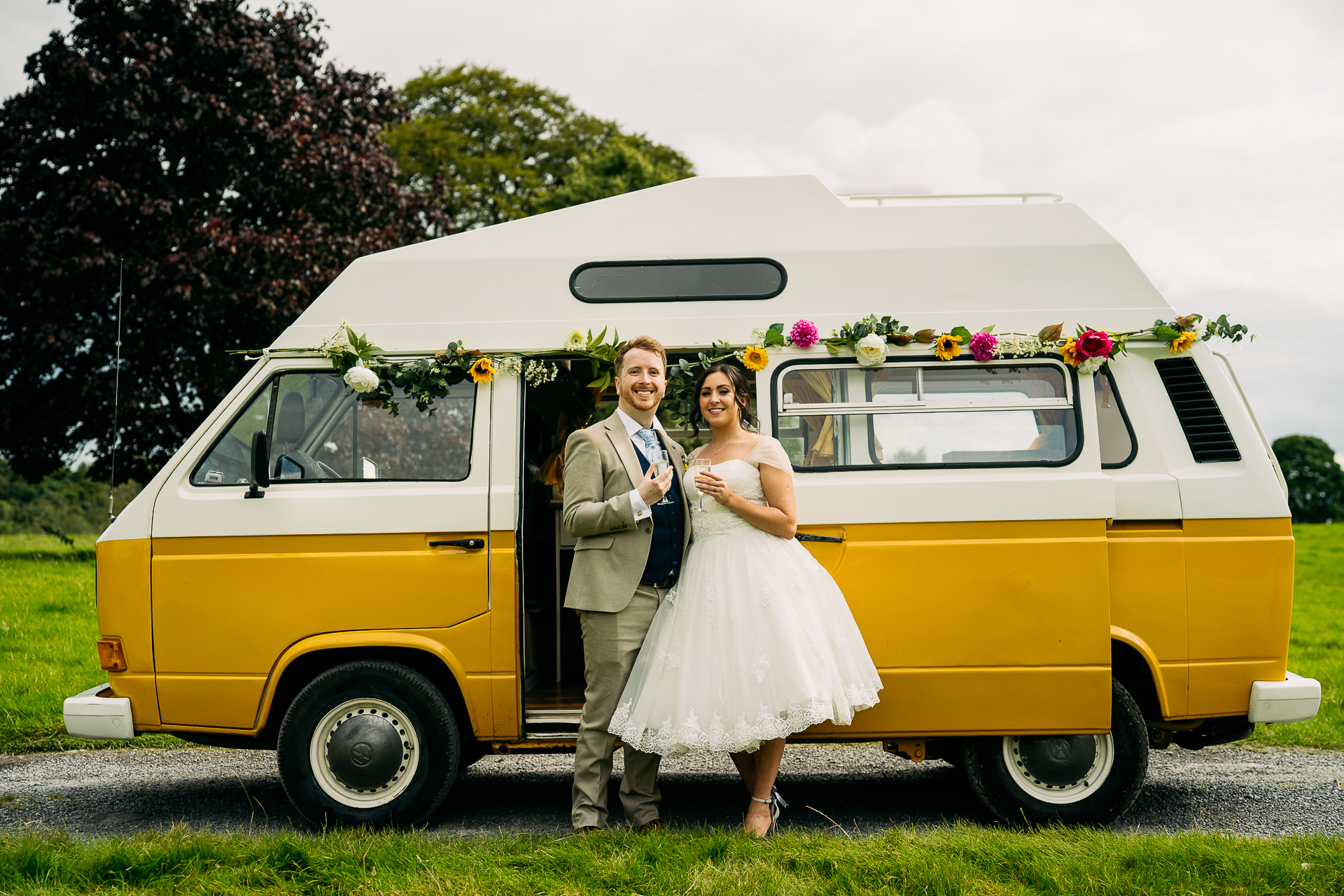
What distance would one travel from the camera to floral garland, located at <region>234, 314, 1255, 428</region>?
4848 millimetres

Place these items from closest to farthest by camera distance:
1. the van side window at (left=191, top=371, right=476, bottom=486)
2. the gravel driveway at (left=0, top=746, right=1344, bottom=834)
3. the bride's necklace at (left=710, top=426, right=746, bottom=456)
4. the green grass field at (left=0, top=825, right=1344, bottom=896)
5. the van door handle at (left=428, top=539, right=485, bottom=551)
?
the green grass field at (left=0, top=825, right=1344, bottom=896), the bride's necklace at (left=710, top=426, right=746, bottom=456), the van door handle at (left=428, top=539, right=485, bottom=551), the van side window at (left=191, top=371, right=476, bottom=486), the gravel driveway at (left=0, top=746, right=1344, bottom=834)

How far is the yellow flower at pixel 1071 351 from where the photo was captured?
191 inches

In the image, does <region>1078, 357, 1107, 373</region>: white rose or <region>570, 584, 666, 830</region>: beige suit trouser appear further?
<region>1078, 357, 1107, 373</region>: white rose

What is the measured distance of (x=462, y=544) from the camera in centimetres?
479

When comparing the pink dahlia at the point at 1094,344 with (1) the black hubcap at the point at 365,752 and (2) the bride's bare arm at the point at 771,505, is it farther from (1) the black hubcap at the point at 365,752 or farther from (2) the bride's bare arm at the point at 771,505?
(1) the black hubcap at the point at 365,752

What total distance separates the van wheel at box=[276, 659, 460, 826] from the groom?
0.75 metres

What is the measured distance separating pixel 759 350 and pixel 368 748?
2.71m

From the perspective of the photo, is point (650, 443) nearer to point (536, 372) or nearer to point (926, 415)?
point (536, 372)

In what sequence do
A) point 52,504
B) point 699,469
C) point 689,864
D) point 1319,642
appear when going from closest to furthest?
Result: point 689,864
point 699,469
point 1319,642
point 52,504

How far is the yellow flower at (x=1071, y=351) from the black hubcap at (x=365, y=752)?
3758mm

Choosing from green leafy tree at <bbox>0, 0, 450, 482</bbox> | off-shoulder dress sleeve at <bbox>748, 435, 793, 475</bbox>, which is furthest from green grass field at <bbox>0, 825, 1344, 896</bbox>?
green leafy tree at <bbox>0, 0, 450, 482</bbox>

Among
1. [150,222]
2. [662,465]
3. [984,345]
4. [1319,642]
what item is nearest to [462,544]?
[662,465]

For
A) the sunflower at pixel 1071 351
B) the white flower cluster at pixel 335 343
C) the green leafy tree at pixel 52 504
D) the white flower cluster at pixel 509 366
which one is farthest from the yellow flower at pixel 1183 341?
the green leafy tree at pixel 52 504

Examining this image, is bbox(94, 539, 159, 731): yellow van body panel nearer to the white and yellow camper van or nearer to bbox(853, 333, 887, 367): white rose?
the white and yellow camper van
